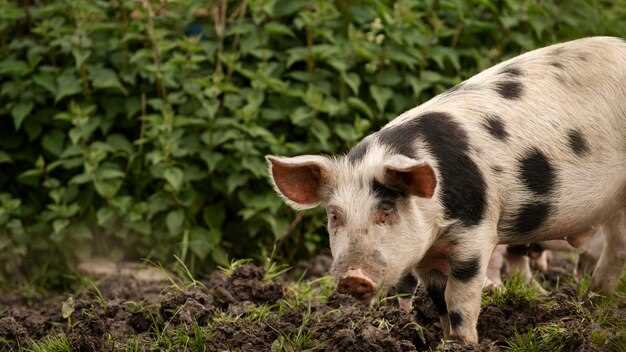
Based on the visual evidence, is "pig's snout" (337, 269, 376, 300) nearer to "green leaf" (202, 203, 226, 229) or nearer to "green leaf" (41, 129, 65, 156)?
"green leaf" (202, 203, 226, 229)

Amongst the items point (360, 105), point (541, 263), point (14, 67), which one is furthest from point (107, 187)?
point (541, 263)

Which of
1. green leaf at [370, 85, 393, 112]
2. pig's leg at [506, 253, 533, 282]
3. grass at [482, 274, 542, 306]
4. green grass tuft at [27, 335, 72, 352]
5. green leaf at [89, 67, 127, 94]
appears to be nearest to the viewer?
green grass tuft at [27, 335, 72, 352]

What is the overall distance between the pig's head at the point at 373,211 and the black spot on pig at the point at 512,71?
77cm

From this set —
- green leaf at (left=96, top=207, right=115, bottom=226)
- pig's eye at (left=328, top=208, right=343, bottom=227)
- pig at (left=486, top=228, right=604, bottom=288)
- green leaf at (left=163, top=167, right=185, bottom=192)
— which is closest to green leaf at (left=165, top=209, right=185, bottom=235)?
green leaf at (left=163, top=167, right=185, bottom=192)

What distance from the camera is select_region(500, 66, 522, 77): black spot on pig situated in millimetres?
4613

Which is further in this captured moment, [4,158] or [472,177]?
[4,158]

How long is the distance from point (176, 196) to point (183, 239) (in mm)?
280

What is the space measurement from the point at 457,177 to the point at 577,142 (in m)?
0.61

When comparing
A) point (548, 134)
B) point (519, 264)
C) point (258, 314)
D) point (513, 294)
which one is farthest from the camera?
point (519, 264)

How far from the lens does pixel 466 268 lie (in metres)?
4.24

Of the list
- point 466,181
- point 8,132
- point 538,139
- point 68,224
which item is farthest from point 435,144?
point 8,132

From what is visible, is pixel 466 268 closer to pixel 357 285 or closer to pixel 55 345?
pixel 357 285

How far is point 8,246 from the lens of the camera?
6816 millimetres

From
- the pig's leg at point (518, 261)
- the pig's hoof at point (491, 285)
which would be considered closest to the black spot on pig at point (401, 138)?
the pig's hoof at point (491, 285)
